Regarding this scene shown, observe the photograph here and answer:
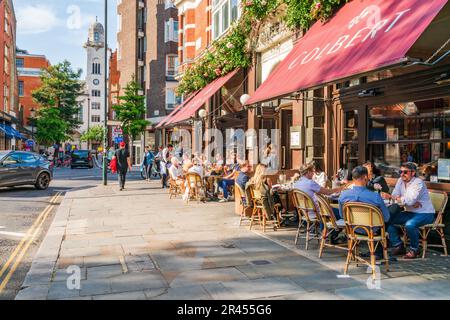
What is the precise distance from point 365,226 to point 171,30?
36.4 m

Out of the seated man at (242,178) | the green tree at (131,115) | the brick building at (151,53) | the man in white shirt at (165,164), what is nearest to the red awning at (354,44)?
the seated man at (242,178)

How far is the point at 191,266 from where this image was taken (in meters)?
5.77

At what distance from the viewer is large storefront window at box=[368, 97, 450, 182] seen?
7.38 metres

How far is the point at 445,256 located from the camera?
6414mm

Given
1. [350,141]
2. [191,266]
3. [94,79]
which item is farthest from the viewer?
[94,79]

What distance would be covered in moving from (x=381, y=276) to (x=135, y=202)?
29.4 feet

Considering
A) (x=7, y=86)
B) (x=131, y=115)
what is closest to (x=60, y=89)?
(x=7, y=86)

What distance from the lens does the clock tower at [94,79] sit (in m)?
106

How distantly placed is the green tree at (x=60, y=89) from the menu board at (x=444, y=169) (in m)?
52.1

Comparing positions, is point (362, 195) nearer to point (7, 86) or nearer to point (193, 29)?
point (193, 29)

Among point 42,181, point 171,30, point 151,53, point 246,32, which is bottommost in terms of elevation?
point 42,181

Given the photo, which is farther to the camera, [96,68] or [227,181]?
[96,68]

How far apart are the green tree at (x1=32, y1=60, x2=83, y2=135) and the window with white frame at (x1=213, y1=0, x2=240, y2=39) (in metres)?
39.8

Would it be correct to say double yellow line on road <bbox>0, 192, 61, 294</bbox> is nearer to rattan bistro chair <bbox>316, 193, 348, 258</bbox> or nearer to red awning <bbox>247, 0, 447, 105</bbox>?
rattan bistro chair <bbox>316, 193, 348, 258</bbox>
